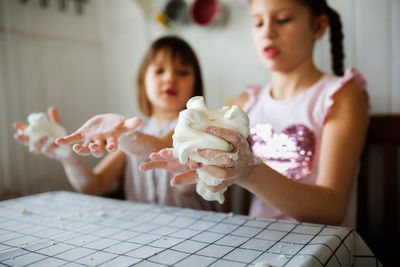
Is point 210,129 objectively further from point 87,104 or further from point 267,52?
point 87,104

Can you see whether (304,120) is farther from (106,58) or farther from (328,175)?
(106,58)

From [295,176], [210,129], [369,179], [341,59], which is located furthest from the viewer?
[369,179]

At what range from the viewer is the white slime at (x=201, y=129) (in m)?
0.52

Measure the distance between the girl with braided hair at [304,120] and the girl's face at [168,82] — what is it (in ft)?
0.86

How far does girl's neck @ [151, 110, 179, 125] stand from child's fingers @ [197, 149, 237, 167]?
2.28 feet

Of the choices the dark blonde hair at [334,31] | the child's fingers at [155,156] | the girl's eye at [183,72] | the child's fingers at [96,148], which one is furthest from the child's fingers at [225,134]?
the girl's eye at [183,72]

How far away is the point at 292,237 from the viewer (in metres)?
0.58

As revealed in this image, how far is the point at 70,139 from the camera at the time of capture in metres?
0.65

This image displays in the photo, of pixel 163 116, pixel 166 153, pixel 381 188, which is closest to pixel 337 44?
pixel 381 188

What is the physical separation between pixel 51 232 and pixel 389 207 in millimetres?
1023

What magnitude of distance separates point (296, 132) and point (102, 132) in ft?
1.76

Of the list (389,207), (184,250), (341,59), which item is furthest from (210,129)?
(389,207)

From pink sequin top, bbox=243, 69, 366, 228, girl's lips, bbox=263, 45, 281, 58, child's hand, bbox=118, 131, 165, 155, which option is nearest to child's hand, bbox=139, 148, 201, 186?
child's hand, bbox=118, 131, 165, 155

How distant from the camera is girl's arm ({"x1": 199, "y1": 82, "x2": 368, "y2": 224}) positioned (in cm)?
67
